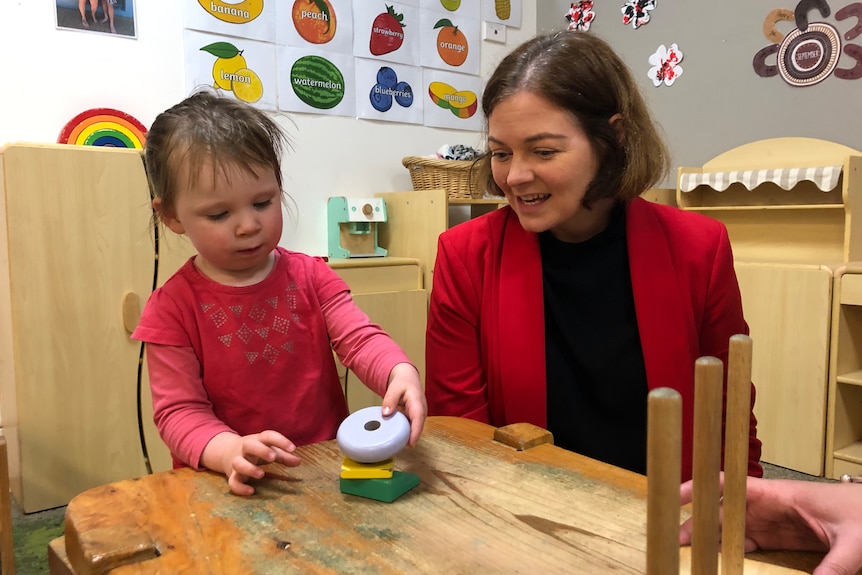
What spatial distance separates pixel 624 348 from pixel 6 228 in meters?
1.64

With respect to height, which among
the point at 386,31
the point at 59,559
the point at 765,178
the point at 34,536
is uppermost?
the point at 386,31

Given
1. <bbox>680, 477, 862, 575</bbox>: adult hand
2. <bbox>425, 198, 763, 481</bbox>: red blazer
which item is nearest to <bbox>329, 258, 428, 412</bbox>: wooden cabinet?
<bbox>425, 198, 763, 481</bbox>: red blazer

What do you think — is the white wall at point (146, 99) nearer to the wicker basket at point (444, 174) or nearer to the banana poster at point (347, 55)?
the banana poster at point (347, 55)

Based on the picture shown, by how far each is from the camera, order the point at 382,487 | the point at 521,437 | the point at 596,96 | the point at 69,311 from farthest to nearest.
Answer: the point at 69,311 < the point at 596,96 < the point at 521,437 < the point at 382,487

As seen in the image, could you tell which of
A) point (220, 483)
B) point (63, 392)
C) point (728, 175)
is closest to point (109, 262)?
point (63, 392)

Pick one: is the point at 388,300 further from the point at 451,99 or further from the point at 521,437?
the point at 521,437

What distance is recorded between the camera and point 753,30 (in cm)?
253

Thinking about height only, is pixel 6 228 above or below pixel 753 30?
below

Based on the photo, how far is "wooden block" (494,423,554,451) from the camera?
2.42 ft

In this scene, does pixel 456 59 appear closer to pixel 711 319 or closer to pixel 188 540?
pixel 711 319

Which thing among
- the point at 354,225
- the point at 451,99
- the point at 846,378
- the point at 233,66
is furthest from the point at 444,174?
the point at 846,378

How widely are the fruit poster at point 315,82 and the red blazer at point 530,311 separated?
5.43 feet

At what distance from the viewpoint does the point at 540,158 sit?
3.20 feet

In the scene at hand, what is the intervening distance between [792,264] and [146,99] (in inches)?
89.2
